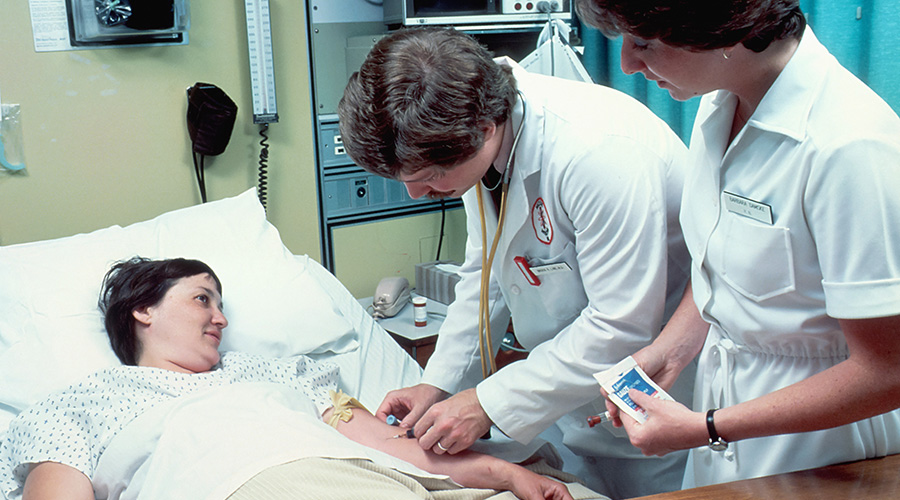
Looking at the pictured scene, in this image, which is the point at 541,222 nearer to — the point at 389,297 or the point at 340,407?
the point at 340,407

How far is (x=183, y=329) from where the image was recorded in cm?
173

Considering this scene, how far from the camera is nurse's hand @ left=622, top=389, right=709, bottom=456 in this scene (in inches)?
39.8

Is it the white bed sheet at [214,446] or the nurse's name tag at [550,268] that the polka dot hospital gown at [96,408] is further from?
the nurse's name tag at [550,268]

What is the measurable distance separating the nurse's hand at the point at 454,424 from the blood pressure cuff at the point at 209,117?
123 centimetres

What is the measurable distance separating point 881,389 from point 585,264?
54 cm

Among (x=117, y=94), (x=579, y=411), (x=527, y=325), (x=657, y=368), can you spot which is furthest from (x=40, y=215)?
(x=657, y=368)

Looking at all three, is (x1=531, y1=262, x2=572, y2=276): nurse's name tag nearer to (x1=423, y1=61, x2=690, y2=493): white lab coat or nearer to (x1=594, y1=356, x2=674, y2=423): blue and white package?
(x1=423, y1=61, x2=690, y2=493): white lab coat

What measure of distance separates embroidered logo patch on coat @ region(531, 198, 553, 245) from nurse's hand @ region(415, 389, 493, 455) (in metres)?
0.33

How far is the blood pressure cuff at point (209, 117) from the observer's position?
219 cm

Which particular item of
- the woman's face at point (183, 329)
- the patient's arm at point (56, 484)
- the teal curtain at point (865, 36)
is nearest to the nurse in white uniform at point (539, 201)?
the woman's face at point (183, 329)

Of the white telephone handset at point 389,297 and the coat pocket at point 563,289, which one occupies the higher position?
the coat pocket at point 563,289

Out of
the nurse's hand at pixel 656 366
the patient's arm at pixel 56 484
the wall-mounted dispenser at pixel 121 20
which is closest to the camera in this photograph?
the nurse's hand at pixel 656 366

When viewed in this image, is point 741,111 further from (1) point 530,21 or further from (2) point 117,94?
(2) point 117,94

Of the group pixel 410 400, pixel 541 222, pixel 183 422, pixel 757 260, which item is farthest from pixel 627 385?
pixel 183 422
